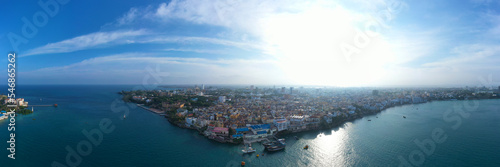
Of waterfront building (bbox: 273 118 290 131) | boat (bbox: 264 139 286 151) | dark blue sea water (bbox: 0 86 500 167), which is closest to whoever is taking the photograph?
dark blue sea water (bbox: 0 86 500 167)

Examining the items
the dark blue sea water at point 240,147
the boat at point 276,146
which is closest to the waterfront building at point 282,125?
the dark blue sea water at point 240,147

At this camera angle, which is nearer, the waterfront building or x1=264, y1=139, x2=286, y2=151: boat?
x1=264, y1=139, x2=286, y2=151: boat

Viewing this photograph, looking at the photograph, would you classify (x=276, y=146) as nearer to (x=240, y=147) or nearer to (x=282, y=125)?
(x=240, y=147)

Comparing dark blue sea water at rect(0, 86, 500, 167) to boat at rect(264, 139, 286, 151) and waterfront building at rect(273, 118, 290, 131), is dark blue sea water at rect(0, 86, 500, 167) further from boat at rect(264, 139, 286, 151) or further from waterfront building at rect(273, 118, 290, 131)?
waterfront building at rect(273, 118, 290, 131)

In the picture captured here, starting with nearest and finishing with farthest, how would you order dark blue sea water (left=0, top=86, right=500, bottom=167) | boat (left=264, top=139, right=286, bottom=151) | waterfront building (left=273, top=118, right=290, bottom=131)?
1. dark blue sea water (left=0, top=86, right=500, bottom=167)
2. boat (left=264, top=139, right=286, bottom=151)
3. waterfront building (left=273, top=118, right=290, bottom=131)

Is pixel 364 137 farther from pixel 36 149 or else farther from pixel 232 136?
pixel 36 149

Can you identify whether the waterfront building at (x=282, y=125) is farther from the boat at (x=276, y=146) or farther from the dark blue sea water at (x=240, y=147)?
the boat at (x=276, y=146)

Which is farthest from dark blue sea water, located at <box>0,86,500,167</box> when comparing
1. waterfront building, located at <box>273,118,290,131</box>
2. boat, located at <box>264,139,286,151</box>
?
waterfront building, located at <box>273,118,290,131</box>

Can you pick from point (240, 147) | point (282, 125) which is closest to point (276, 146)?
point (240, 147)

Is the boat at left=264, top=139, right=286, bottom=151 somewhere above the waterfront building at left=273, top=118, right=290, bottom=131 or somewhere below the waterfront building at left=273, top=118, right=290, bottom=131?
below

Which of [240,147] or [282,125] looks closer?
[240,147]

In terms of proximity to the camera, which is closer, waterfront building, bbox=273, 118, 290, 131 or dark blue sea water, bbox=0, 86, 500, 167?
dark blue sea water, bbox=0, 86, 500, 167
